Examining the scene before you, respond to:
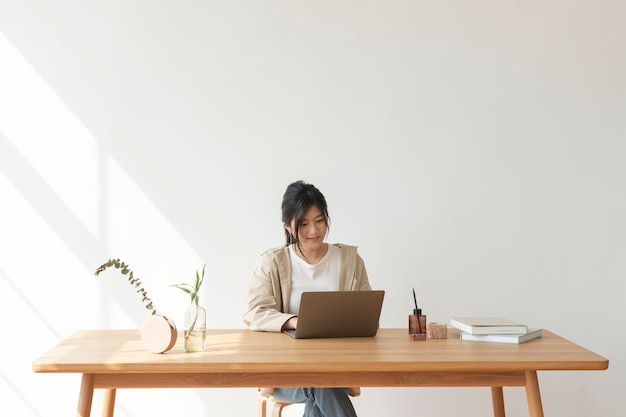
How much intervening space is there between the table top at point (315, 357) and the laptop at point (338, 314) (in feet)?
0.16

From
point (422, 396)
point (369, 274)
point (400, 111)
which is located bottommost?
point (422, 396)

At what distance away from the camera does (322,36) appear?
391cm

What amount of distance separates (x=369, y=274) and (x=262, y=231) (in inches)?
23.3

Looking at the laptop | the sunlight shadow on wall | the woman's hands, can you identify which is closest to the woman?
the woman's hands

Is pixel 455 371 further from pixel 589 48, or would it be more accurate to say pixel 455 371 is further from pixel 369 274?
pixel 589 48

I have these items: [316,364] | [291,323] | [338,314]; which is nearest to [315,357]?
[316,364]

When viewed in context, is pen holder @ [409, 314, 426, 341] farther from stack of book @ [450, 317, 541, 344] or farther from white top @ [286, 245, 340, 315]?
white top @ [286, 245, 340, 315]

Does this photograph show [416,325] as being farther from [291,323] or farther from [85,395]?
[85,395]

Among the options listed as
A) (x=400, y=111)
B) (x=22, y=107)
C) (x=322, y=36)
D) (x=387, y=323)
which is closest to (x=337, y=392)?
(x=387, y=323)

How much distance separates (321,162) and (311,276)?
0.80 m

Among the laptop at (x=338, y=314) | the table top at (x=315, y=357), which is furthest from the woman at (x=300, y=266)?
the table top at (x=315, y=357)

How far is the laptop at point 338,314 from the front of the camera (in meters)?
2.65

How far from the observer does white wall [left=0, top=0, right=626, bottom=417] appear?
3.82 metres

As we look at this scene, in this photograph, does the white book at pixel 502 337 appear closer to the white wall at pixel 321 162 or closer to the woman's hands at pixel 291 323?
the woman's hands at pixel 291 323
